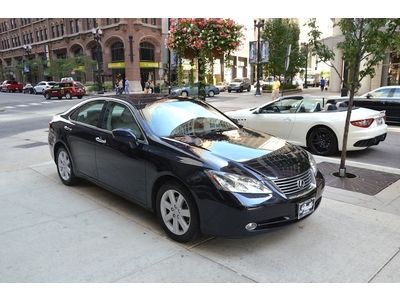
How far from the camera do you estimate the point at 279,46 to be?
3291 centimetres

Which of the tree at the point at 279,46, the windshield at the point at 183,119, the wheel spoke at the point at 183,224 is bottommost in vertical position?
the wheel spoke at the point at 183,224

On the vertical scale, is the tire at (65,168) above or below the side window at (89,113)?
below

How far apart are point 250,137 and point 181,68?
20.8 feet

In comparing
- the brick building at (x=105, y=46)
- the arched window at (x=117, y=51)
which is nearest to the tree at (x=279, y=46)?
the brick building at (x=105, y=46)

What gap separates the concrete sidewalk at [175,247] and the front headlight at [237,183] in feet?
2.26

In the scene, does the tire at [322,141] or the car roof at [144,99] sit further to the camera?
the tire at [322,141]

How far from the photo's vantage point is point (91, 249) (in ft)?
12.4

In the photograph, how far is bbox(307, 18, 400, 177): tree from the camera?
18.1ft

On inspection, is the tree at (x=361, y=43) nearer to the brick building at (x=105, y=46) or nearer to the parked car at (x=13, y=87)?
the brick building at (x=105, y=46)

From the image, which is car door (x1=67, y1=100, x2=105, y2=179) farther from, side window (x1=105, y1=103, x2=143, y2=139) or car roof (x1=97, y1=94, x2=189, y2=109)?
car roof (x1=97, y1=94, x2=189, y2=109)

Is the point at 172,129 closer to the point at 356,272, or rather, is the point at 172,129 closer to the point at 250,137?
the point at 250,137

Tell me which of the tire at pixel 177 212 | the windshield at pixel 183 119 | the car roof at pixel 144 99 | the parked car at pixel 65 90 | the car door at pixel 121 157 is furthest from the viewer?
the parked car at pixel 65 90

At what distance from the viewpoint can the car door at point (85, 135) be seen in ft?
16.8

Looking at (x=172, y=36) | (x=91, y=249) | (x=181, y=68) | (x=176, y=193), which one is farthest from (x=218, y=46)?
(x=91, y=249)
